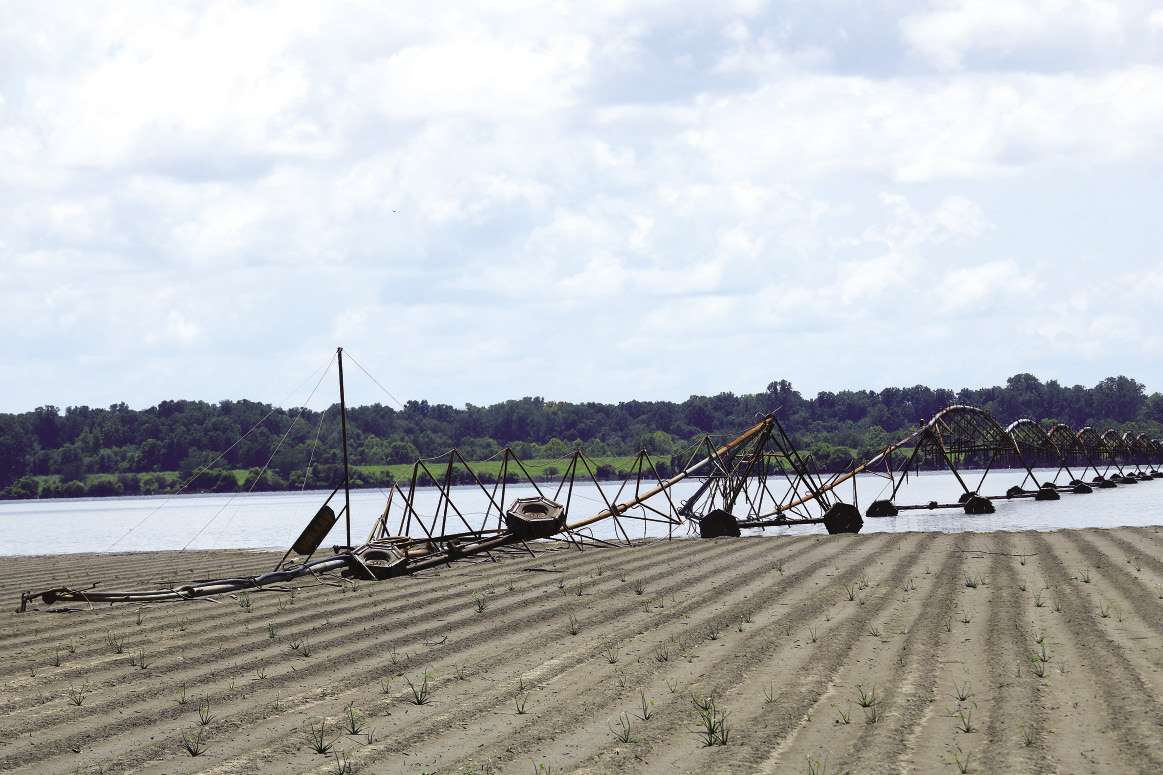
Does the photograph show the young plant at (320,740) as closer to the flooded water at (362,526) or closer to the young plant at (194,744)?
the young plant at (194,744)

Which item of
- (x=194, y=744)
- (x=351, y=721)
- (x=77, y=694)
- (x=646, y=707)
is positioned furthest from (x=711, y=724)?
(x=77, y=694)

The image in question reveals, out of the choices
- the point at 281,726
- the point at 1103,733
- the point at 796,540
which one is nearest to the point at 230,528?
the point at 796,540

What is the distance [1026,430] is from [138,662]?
7572cm

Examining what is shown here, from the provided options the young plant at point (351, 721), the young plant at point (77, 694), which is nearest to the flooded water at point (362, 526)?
the young plant at point (77, 694)

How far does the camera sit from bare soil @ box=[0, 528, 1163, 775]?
859cm

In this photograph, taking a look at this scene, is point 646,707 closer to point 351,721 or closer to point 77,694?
point 351,721

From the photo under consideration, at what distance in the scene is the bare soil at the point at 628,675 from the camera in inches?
338

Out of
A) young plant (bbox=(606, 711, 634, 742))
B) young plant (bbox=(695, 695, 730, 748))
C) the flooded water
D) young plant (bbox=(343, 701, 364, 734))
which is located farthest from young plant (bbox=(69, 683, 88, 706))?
the flooded water

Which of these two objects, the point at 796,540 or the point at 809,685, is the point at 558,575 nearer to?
the point at 796,540

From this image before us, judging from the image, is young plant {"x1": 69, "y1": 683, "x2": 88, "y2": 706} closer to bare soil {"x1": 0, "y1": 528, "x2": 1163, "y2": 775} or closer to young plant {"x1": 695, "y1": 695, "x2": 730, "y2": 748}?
bare soil {"x1": 0, "y1": 528, "x2": 1163, "y2": 775}

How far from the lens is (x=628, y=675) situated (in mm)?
11508

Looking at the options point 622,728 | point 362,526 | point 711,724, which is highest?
point 711,724

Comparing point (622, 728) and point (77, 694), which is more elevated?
point (77, 694)

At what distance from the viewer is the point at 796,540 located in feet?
92.3
